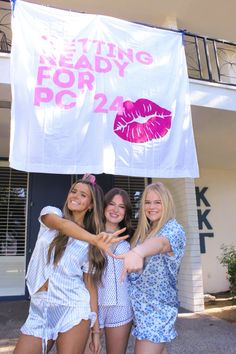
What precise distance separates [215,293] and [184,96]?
4966 millimetres

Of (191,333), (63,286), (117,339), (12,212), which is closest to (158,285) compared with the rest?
(117,339)

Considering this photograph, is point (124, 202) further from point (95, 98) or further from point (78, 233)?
point (95, 98)

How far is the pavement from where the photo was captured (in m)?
3.84

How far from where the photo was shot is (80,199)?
2.13 m

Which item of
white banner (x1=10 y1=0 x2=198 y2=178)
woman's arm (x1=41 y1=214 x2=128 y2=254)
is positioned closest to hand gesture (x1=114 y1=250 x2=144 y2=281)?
woman's arm (x1=41 y1=214 x2=128 y2=254)

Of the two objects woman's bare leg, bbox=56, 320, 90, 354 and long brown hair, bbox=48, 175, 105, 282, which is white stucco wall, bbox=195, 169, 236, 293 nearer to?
long brown hair, bbox=48, 175, 105, 282

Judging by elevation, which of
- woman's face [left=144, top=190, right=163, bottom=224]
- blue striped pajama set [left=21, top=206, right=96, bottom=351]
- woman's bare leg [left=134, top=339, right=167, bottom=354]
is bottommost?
woman's bare leg [left=134, top=339, right=167, bottom=354]

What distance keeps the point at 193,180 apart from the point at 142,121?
2529 millimetres

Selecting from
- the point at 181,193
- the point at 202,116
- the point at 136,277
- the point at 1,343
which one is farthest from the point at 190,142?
the point at 1,343

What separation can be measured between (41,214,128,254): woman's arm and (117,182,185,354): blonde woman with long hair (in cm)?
28

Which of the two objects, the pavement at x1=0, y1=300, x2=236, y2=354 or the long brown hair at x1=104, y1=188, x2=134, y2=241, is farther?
the pavement at x1=0, y1=300, x2=236, y2=354

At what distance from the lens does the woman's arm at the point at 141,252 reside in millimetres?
1605

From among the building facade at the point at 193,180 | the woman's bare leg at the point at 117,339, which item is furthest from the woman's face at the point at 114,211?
the building facade at the point at 193,180

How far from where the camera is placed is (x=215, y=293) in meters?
7.48
